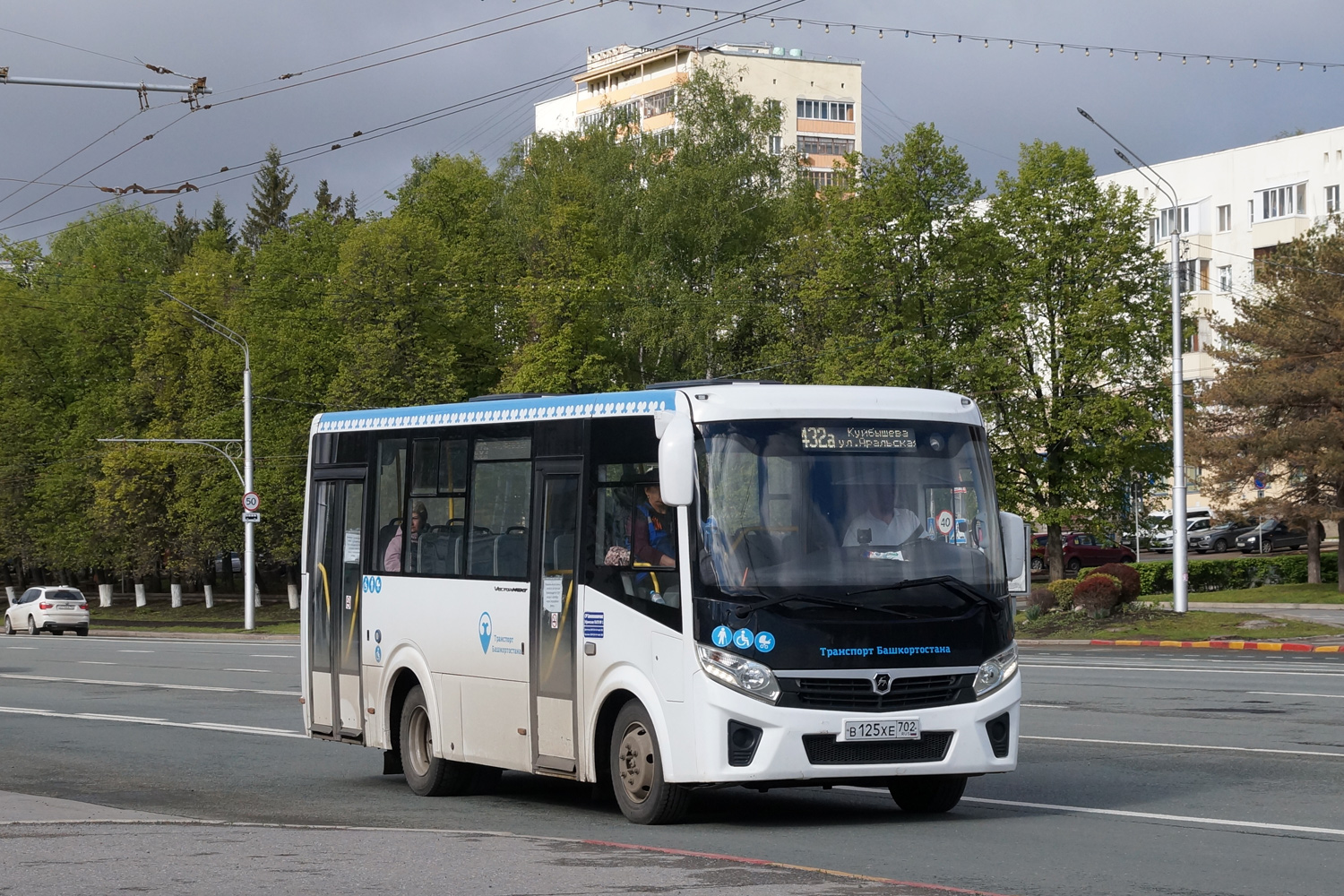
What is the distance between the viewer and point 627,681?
35.6ft

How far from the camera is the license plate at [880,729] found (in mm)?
10344

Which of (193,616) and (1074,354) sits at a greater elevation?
(1074,354)

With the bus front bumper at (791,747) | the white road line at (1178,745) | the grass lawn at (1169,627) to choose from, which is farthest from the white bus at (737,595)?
the grass lawn at (1169,627)

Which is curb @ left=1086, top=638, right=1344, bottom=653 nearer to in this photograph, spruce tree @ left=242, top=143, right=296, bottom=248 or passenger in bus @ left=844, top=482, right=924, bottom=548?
passenger in bus @ left=844, top=482, right=924, bottom=548

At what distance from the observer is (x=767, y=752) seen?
10.2 metres

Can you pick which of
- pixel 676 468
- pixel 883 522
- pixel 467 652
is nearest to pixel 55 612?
pixel 467 652

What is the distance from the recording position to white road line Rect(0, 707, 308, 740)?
18.7 meters

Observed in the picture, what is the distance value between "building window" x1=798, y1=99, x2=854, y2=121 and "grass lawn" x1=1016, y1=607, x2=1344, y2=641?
84611 mm

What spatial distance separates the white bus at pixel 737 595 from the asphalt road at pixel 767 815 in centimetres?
48

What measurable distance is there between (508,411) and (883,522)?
10.3 feet

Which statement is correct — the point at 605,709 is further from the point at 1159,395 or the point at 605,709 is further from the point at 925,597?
the point at 1159,395

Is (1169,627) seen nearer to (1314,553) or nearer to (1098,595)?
(1098,595)

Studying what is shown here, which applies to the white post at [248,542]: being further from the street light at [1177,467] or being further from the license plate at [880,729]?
the license plate at [880,729]

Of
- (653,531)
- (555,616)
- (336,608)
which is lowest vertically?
(336,608)
